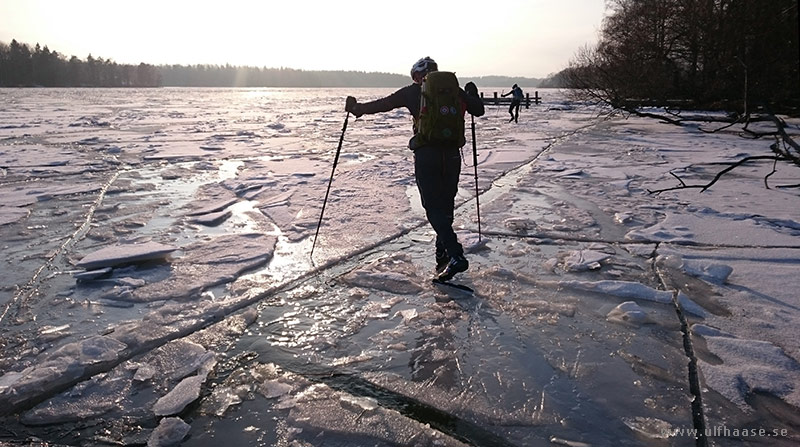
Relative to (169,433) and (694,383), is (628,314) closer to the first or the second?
(694,383)

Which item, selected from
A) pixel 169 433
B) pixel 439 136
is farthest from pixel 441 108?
pixel 169 433

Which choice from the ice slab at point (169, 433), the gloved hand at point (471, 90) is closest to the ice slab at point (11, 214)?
the ice slab at point (169, 433)

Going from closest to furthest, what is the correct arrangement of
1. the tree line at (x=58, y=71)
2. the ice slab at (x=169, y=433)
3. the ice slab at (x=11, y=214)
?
the ice slab at (x=169, y=433) → the ice slab at (x=11, y=214) → the tree line at (x=58, y=71)

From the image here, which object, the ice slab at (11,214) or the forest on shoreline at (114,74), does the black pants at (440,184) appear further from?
the forest on shoreline at (114,74)

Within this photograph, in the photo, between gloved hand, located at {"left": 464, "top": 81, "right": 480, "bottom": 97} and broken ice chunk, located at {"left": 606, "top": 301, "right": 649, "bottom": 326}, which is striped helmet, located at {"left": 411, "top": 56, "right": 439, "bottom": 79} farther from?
broken ice chunk, located at {"left": 606, "top": 301, "right": 649, "bottom": 326}

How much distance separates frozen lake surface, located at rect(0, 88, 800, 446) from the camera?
200cm

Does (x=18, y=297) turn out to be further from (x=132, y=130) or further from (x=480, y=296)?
(x=132, y=130)

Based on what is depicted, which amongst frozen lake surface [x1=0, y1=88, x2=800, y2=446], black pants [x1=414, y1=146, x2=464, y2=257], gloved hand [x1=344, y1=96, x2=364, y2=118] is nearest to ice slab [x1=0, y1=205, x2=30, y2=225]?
frozen lake surface [x1=0, y1=88, x2=800, y2=446]

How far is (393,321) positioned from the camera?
294cm

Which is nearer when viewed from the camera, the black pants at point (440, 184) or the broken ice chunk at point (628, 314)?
the broken ice chunk at point (628, 314)

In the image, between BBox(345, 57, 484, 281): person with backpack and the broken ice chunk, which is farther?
BBox(345, 57, 484, 281): person with backpack

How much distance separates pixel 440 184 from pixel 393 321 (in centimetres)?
116

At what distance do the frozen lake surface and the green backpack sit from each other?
1129mm

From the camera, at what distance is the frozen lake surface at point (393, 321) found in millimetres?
2000
